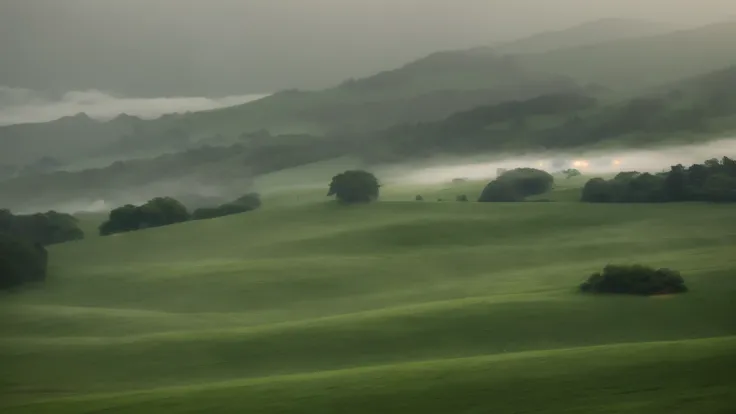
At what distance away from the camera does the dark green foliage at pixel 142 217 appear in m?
61.3

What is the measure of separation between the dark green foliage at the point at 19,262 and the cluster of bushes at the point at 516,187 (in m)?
35.4

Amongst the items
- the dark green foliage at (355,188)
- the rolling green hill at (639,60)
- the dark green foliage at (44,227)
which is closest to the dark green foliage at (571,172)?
the rolling green hill at (639,60)

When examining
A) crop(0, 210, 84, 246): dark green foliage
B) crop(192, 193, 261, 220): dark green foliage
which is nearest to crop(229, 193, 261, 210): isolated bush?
crop(192, 193, 261, 220): dark green foliage

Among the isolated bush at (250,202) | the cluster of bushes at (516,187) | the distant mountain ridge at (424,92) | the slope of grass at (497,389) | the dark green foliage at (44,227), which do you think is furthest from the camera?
the distant mountain ridge at (424,92)

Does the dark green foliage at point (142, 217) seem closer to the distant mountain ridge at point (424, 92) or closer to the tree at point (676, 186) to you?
the tree at point (676, 186)

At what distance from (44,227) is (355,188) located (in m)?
24.5

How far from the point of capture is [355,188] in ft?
210

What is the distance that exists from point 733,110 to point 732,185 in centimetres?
2857

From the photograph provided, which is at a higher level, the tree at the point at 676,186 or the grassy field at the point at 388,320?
the tree at the point at 676,186

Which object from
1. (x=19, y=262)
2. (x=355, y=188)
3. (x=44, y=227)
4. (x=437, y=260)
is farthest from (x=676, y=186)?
(x=44, y=227)

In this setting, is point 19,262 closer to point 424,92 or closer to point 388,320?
point 388,320

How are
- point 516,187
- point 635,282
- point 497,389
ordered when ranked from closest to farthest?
1. point 497,389
2. point 635,282
3. point 516,187

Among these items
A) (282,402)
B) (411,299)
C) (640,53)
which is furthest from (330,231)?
(640,53)

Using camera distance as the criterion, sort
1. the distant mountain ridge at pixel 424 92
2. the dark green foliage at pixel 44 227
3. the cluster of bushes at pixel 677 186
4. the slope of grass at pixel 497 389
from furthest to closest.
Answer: the distant mountain ridge at pixel 424 92, the dark green foliage at pixel 44 227, the cluster of bushes at pixel 677 186, the slope of grass at pixel 497 389
